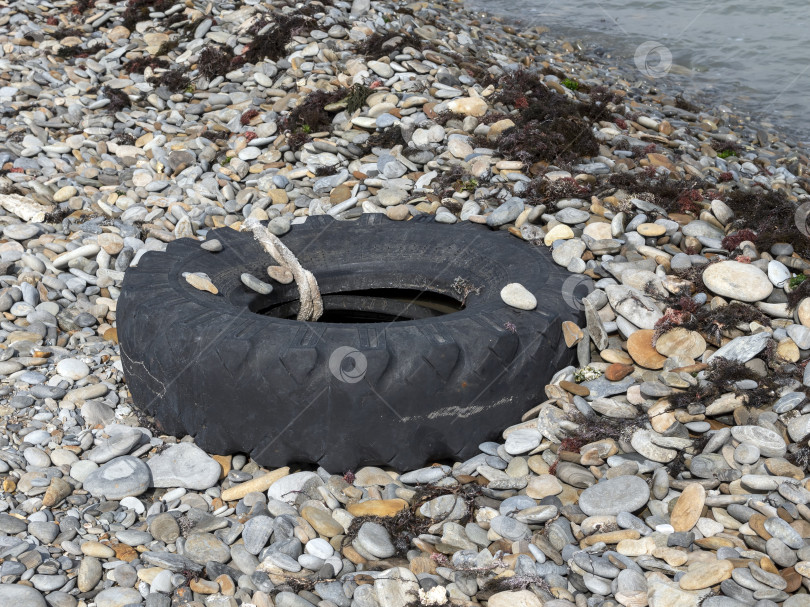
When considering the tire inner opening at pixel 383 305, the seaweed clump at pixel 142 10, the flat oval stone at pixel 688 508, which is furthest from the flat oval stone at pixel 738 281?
the seaweed clump at pixel 142 10

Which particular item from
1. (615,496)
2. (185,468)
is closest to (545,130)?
(615,496)

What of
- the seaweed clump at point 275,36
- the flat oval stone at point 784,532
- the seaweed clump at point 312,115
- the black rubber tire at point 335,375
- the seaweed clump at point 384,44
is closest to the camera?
the flat oval stone at point 784,532

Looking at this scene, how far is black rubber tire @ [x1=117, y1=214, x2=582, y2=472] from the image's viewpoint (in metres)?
3.81

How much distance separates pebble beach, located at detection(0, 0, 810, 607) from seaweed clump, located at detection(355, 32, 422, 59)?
4 cm

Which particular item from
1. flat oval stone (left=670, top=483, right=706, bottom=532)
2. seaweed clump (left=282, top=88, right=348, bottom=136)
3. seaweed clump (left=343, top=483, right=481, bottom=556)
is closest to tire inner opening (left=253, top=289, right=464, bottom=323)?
seaweed clump (left=343, top=483, right=481, bottom=556)

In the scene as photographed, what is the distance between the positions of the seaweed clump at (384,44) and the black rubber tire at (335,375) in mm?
4261

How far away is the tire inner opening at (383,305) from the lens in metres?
5.29

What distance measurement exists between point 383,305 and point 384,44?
12.2ft

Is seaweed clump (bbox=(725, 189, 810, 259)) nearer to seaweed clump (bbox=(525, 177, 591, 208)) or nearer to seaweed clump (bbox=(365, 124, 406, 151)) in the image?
seaweed clump (bbox=(525, 177, 591, 208))

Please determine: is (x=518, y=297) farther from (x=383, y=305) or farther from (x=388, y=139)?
(x=388, y=139)

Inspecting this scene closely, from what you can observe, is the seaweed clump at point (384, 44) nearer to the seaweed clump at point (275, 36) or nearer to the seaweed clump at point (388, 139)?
the seaweed clump at point (275, 36)

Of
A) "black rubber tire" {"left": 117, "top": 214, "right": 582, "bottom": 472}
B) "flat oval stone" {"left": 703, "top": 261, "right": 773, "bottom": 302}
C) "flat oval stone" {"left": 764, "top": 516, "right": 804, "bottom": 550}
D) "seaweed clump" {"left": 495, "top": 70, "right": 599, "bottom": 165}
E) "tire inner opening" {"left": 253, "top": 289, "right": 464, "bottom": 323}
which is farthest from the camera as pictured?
"seaweed clump" {"left": 495, "top": 70, "right": 599, "bottom": 165}

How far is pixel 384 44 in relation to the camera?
8078mm

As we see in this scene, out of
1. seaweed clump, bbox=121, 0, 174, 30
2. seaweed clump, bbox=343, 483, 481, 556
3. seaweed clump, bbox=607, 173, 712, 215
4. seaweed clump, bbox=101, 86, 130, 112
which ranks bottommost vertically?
seaweed clump, bbox=101, 86, 130, 112
